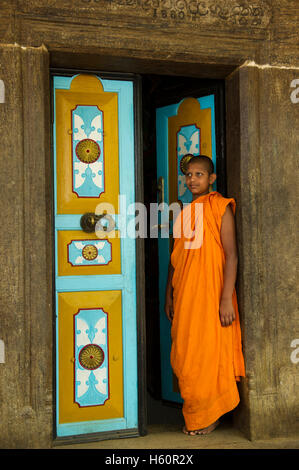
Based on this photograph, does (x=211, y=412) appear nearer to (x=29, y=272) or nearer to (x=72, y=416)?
(x=72, y=416)

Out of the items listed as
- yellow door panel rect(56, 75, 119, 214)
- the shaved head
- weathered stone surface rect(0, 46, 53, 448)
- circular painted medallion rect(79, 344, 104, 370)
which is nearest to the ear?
the shaved head

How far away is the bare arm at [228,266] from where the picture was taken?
3.30 meters

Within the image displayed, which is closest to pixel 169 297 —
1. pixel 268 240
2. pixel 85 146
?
pixel 268 240

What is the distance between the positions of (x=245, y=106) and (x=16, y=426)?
2573mm

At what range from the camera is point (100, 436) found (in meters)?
3.28

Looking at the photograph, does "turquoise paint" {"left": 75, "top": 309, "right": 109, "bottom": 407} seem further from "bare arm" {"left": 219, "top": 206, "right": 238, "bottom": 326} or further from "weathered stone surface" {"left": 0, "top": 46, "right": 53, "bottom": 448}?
"bare arm" {"left": 219, "top": 206, "right": 238, "bottom": 326}

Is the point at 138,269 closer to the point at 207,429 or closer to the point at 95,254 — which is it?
the point at 95,254

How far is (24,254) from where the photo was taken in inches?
117

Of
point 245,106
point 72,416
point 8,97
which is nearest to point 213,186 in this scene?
point 245,106

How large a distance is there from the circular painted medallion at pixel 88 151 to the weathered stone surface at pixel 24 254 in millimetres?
379

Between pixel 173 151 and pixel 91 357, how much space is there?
5.86 feet

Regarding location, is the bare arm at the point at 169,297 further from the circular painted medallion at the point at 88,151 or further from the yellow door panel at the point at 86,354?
the circular painted medallion at the point at 88,151

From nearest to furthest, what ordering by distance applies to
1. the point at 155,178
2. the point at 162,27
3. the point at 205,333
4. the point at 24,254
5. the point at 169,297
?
the point at 24,254
the point at 162,27
the point at 205,333
the point at 169,297
the point at 155,178

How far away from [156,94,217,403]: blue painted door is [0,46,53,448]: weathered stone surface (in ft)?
4.23
